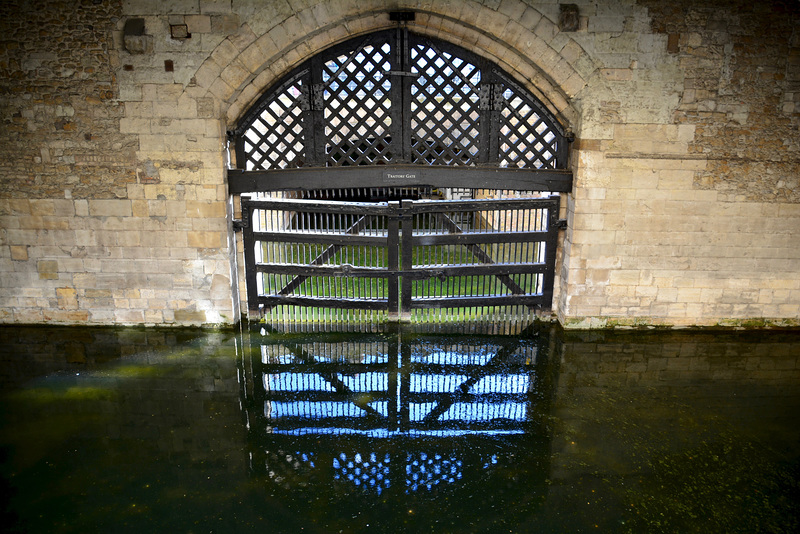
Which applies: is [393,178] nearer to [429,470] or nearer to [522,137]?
[522,137]

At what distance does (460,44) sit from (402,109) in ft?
2.81

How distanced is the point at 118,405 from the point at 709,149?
6011 mm

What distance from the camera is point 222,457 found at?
4.53 m

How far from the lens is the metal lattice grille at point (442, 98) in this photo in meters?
6.32

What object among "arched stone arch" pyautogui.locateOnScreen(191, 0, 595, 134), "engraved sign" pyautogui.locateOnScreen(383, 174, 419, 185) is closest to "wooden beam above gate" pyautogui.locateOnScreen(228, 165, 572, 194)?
"engraved sign" pyautogui.locateOnScreen(383, 174, 419, 185)

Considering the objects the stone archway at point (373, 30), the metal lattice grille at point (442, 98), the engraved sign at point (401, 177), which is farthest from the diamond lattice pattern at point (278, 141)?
the metal lattice grille at point (442, 98)

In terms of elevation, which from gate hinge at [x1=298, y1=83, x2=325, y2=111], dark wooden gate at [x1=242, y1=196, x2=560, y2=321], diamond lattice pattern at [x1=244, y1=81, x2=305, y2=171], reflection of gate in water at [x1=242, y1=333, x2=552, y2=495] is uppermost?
gate hinge at [x1=298, y1=83, x2=325, y2=111]

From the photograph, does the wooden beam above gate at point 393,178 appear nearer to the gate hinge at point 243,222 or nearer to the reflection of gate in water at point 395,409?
the gate hinge at point 243,222

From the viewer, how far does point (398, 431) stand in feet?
15.9

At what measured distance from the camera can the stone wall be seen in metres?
5.87

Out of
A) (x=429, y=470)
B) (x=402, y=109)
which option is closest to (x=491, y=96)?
(x=402, y=109)

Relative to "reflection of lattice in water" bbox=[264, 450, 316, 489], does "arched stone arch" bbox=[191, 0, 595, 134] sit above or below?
above

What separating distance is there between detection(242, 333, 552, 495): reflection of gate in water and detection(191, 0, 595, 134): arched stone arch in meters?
2.62

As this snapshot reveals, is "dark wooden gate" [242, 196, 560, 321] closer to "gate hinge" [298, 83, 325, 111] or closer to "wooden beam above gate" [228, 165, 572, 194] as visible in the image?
"wooden beam above gate" [228, 165, 572, 194]
